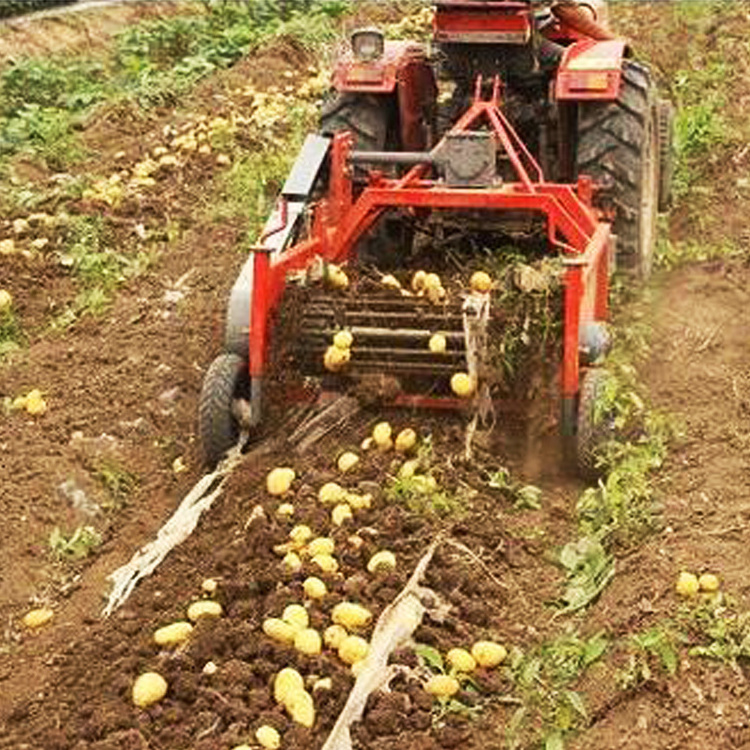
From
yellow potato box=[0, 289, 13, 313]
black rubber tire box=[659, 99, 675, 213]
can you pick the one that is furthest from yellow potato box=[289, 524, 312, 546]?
black rubber tire box=[659, 99, 675, 213]

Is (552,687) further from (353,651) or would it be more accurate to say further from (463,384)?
(463,384)

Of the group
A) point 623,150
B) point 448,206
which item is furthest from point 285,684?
point 623,150

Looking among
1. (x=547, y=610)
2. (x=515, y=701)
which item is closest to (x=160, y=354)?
(x=547, y=610)

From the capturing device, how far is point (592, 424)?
Answer: 7199 millimetres

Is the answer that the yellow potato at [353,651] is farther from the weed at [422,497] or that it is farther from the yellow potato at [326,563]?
the weed at [422,497]

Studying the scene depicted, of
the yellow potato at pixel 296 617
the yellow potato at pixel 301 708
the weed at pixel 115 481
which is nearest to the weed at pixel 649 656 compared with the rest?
the yellow potato at pixel 301 708

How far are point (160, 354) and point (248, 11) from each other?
36.3 feet

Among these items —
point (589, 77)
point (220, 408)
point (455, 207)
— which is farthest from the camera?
point (589, 77)

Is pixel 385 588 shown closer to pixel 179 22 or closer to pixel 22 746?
pixel 22 746

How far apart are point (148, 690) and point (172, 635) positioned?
1.26 ft

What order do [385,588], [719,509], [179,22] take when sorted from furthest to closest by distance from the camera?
[179,22]
[719,509]
[385,588]

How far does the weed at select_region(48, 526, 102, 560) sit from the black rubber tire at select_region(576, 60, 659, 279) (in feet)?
11.2

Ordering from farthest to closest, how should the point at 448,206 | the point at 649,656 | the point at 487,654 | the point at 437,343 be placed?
the point at 448,206 → the point at 437,343 → the point at 487,654 → the point at 649,656

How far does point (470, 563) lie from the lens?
6.38 m
